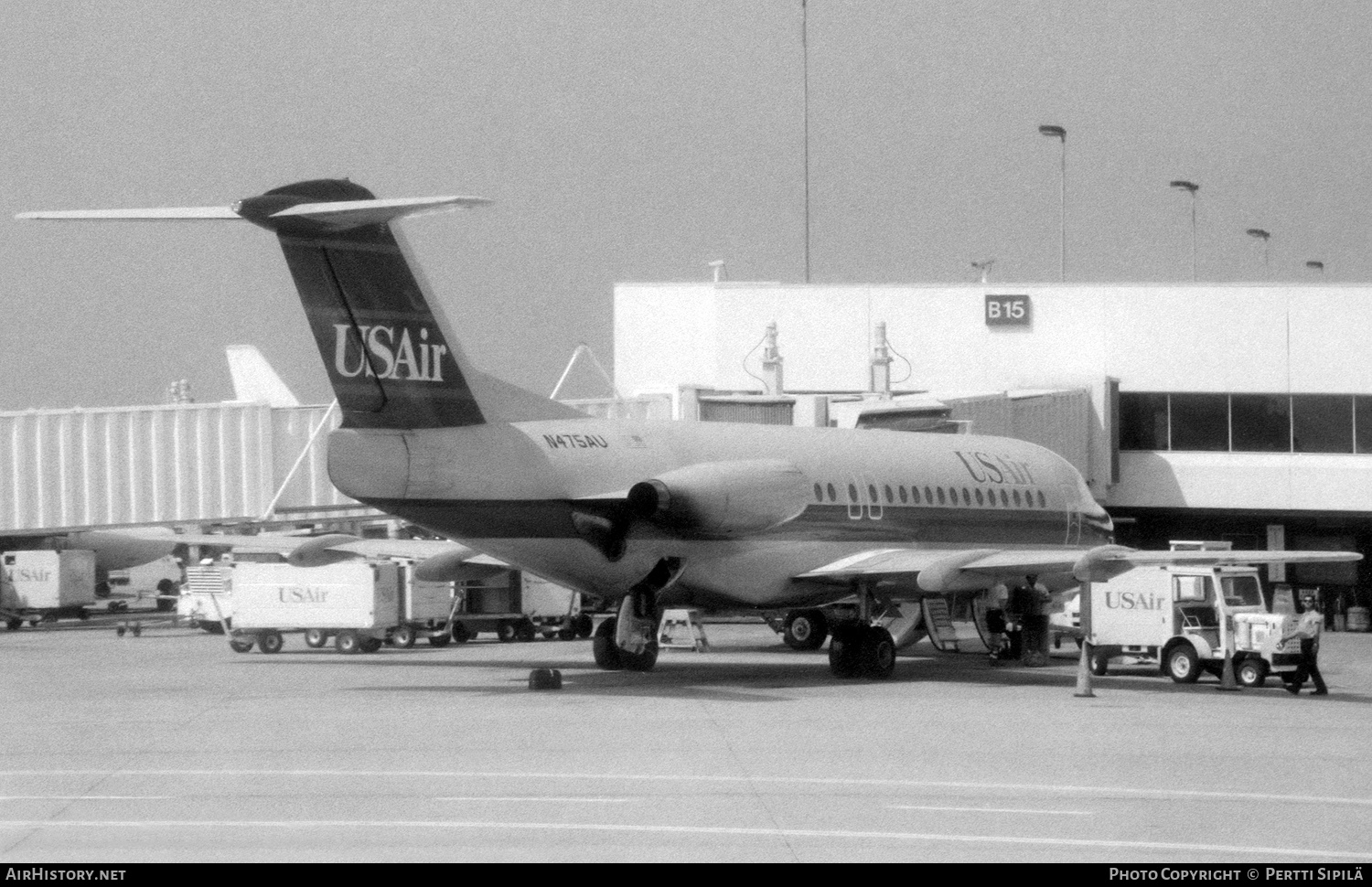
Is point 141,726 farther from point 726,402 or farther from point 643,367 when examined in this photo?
point 643,367

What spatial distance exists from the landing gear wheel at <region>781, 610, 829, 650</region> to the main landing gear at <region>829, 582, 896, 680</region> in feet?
26.5

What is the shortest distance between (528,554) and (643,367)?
31.4 meters

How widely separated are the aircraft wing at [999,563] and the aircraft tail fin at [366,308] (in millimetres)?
7856

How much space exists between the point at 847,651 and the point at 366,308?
10527 millimetres

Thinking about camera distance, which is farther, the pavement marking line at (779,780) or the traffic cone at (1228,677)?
the traffic cone at (1228,677)

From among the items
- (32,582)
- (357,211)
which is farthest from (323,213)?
(32,582)

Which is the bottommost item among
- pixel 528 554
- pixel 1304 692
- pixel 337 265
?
pixel 1304 692

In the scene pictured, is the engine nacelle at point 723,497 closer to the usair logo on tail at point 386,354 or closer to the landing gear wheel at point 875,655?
the landing gear wheel at point 875,655

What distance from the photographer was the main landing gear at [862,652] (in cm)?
3002

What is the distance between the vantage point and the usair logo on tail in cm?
2430

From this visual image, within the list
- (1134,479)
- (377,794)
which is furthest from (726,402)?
(377,794)

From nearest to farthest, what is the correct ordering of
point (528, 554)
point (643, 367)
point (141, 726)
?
1. point (141, 726)
2. point (528, 554)
3. point (643, 367)

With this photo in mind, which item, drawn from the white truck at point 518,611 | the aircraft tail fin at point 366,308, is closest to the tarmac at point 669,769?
the aircraft tail fin at point 366,308

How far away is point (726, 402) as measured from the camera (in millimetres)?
46750
